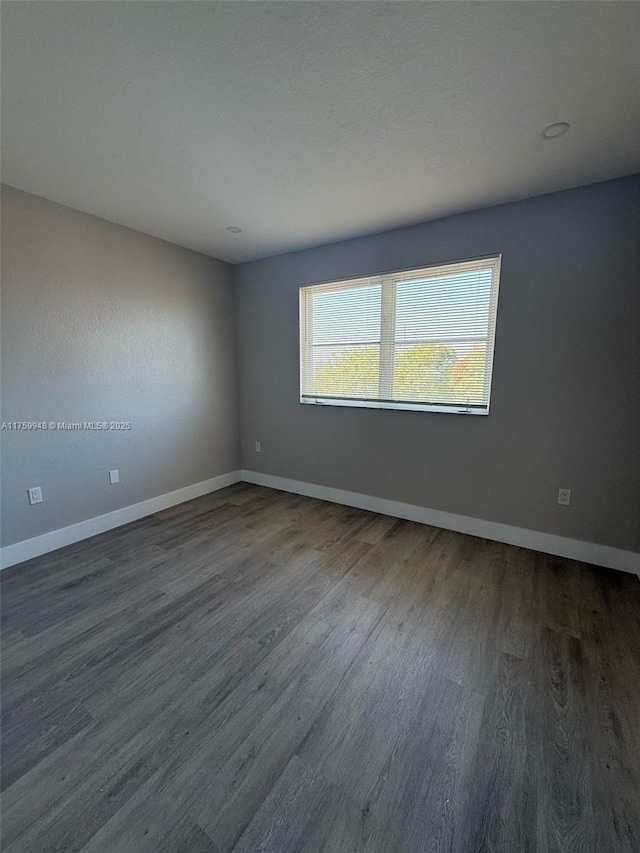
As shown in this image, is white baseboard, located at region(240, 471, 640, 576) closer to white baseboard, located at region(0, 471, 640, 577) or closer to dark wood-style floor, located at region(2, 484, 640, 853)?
white baseboard, located at region(0, 471, 640, 577)

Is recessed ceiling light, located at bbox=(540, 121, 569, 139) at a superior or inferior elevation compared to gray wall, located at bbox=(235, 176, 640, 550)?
superior

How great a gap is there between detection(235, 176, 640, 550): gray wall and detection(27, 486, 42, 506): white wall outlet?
2519mm

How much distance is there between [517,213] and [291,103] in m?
1.78

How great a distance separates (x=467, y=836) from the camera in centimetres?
96

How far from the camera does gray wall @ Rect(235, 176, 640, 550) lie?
7.08 feet

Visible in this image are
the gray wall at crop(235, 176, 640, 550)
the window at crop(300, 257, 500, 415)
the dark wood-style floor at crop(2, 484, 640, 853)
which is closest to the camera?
the dark wood-style floor at crop(2, 484, 640, 853)

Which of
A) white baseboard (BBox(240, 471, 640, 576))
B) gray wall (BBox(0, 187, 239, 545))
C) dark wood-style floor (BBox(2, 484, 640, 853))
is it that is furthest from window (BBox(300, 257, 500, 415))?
dark wood-style floor (BBox(2, 484, 640, 853))

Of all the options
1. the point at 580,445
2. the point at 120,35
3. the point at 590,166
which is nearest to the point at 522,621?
the point at 580,445

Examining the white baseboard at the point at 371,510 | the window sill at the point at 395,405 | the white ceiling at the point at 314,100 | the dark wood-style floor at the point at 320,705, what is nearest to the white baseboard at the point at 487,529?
the white baseboard at the point at 371,510

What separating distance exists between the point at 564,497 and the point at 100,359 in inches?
148

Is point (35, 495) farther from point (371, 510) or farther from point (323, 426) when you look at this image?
point (371, 510)

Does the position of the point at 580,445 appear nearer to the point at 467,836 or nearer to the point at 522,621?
the point at 522,621

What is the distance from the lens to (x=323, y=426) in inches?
136

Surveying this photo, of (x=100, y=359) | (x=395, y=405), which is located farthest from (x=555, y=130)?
(x=100, y=359)
